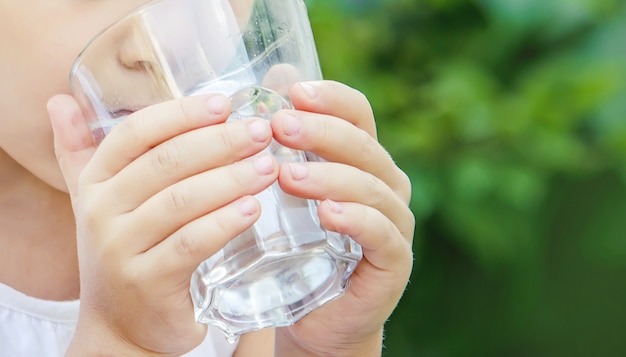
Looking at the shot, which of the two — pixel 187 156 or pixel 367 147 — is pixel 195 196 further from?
pixel 367 147

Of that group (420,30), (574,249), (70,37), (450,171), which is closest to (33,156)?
(70,37)

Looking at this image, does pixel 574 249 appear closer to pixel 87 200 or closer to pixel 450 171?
pixel 450 171

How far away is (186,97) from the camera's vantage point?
78cm

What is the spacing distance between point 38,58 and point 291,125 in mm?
317

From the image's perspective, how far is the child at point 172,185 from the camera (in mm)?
776

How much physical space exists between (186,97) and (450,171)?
861 millimetres

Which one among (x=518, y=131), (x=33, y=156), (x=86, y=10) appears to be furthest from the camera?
(x=518, y=131)

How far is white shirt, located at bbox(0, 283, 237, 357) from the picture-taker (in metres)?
1.19

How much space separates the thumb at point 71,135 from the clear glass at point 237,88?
0.03 m

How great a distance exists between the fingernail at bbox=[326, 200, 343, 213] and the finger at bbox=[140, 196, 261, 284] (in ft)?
0.23

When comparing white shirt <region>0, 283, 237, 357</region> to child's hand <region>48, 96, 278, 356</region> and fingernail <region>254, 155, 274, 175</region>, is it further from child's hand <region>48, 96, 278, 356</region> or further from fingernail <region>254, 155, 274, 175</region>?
fingernail <region>254, 155, 274, 175</region>

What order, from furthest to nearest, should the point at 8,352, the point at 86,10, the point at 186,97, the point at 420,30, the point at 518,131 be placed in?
the point at 420,30
the point at 518,131
the point at 8,352
the point at 86,10
the point at 186,97

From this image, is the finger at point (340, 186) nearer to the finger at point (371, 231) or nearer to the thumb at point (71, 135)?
the finger at point (371, 231)

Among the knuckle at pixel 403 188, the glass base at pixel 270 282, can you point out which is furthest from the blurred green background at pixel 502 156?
the glass base at pixel 270 282
